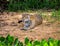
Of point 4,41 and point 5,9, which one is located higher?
point 4,41

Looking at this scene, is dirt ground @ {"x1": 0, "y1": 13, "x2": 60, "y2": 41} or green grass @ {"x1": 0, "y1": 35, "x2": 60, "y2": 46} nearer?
green grass @ {"x1": 0, "y1": 35, "x2": 60, "y2": 46}

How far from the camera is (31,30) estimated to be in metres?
7.18

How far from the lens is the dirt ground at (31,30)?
6431 millimetres

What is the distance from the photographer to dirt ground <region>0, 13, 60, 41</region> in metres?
6.43

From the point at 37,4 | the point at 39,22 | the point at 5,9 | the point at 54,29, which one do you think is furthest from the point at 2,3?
the point at 54,29

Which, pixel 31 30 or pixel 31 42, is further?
pixel 31 30

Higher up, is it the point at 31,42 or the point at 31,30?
the point at 31,42

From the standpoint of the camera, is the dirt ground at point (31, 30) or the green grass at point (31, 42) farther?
the dirt ground at point (31, 30)

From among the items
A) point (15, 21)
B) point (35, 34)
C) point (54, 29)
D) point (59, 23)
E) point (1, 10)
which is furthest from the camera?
point (1, 10)

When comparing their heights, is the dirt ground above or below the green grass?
below

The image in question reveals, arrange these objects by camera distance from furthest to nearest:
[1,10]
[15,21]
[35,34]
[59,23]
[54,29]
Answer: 1. [1,10]
2. [15,21]
3. [59,23]
4. [54,29]
5. [35,34]

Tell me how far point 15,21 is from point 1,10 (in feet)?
6.38

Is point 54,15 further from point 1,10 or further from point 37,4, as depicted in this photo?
point 1,10

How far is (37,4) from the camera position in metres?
10.6
